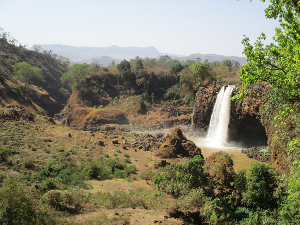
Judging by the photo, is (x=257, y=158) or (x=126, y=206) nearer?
(x=126, y=206)

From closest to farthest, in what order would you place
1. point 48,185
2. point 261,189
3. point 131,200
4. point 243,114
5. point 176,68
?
point 131,200
point 261,189
point 48,185
point 243,114
point 176,68

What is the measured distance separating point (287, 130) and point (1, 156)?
14.1 metres

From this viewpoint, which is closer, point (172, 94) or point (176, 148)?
point (176, 148)

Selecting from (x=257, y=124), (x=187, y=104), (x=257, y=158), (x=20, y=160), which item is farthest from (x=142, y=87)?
(x=20, y=160)

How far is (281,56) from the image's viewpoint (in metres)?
6.90

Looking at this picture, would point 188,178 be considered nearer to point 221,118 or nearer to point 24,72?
point 221,118

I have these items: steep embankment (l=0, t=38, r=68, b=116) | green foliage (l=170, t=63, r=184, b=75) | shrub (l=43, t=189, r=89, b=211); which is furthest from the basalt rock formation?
steep embankment (l=0, t=38, r=68, b=116)

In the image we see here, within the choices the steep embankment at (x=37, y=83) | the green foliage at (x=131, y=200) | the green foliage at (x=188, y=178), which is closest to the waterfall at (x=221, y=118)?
the green foliage at (x=188, y=178)

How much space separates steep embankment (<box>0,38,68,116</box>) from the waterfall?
26.8 meters

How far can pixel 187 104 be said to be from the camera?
34.5 metres

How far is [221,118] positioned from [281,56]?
16104mm

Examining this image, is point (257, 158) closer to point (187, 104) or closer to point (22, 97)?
point (187, 104)

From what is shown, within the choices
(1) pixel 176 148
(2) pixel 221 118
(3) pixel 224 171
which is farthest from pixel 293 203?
(2) pixel 221 118

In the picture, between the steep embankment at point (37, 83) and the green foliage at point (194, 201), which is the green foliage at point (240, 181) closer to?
the green foliage at point (194, 201)
